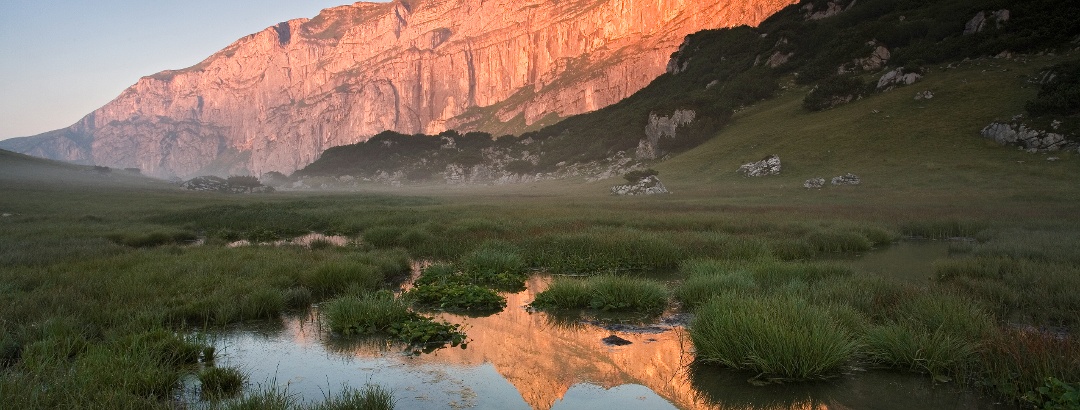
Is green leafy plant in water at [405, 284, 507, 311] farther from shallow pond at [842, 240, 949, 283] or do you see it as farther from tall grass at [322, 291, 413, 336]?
shallow pond at [842, 240, 949, 283]

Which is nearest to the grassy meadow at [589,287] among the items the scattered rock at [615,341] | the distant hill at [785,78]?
the scattered rock at [615,341]

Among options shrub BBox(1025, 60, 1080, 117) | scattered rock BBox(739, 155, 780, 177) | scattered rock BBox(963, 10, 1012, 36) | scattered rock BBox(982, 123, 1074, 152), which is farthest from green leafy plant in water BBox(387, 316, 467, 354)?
scattered rock BBox(963, 10, 1012, 36)

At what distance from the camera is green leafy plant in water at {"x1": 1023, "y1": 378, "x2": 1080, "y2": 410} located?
188 inches

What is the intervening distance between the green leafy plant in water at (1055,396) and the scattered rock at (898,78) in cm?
6777

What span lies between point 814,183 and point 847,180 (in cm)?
250

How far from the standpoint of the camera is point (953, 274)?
39.5 feet

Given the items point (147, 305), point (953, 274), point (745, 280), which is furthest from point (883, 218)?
point (147, 305)

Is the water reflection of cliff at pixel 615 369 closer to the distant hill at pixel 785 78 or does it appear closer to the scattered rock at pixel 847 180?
the scattered rock at pixel 847 180

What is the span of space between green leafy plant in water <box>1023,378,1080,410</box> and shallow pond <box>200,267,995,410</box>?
0.46 meters

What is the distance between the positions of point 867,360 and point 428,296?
8.23 m

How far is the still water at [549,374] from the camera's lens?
623 cm

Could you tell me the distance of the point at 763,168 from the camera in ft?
173

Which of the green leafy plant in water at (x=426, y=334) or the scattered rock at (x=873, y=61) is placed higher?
the scattered rock at (x=873, y=61)

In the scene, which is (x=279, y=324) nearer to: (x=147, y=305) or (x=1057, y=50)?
(x=147, y=305)
